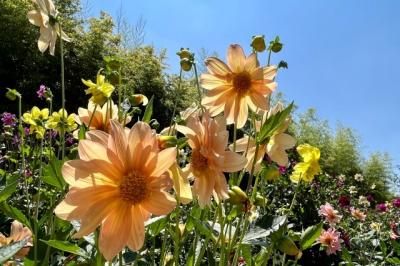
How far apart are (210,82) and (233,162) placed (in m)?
0.29

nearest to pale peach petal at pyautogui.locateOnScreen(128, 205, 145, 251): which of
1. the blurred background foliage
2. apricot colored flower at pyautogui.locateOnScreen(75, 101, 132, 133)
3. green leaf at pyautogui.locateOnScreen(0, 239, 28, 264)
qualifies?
green leaf at pyautogui.locateOnScreen(0, 239, 28, 264)

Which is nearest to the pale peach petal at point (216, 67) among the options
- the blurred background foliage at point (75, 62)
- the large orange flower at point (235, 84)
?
the large orange flower at point (235, 84)

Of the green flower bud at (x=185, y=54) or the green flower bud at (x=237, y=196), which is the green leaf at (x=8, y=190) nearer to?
the green flower bud at (x=237, y=196)

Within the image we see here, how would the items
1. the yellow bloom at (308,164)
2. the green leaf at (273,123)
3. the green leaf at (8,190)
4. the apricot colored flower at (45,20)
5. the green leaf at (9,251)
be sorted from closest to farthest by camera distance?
the green leaf at (9,251) < the green leaf at (8,190) < the green leaf at (273,123) < the apricot colored flower at (45,20) < the yellow bloom at (308,164)

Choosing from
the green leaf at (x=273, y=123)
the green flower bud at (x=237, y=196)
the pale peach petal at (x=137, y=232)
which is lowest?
the pale peach petal at (x=137, y=232)

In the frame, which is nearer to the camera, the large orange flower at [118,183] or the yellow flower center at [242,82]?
the large orange flower at [118,183]

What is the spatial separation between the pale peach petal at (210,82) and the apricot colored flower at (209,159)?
0.22 m

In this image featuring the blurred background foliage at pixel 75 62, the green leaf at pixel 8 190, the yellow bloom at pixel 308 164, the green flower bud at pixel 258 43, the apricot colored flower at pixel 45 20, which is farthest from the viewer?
the blurred background foliage at pixel 75 62

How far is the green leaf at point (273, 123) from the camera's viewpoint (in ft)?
2.80

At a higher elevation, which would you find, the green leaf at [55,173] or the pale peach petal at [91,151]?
the pale peach petal at [91,151]

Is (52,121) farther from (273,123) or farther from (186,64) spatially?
(273,123)

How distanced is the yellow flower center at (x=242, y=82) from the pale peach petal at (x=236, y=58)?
0.5 inches

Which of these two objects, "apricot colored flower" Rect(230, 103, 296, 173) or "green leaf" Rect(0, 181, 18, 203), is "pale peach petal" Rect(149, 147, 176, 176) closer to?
"green leaf" Rect(0, 181, 18, 203)

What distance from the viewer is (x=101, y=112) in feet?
3.47
